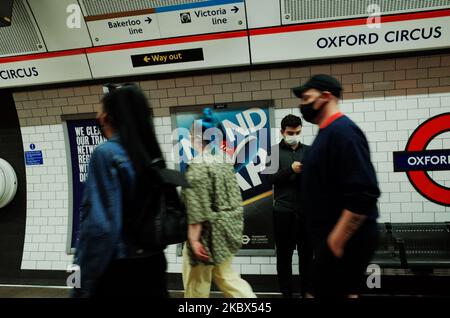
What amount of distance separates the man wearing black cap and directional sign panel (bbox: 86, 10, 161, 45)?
2106mm

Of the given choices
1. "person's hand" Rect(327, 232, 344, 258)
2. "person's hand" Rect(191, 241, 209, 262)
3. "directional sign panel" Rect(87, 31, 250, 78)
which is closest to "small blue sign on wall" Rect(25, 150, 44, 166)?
"directional sign panel" Rect(87, 31, 250, 78)

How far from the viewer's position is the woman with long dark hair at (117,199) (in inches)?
50.4

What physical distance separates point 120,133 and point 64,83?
2.86 metres

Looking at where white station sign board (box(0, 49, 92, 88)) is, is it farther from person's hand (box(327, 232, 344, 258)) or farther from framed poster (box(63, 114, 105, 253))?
person's hand (box(327, 232, 344, 258))

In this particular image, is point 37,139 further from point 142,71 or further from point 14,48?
point 142,71

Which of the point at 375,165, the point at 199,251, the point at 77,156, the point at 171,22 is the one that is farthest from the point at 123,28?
the point at 375,165

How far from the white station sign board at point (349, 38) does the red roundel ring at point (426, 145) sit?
0.70 m

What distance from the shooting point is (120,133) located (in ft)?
4.44

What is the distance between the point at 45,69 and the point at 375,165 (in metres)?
3.55

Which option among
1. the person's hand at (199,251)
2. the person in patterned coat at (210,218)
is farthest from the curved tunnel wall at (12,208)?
the person's hand at (199,251)

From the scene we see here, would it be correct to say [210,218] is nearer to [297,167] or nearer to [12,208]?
[297,167]

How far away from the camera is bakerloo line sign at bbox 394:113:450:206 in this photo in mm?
3186

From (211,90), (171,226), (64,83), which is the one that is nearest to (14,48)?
(64,83)

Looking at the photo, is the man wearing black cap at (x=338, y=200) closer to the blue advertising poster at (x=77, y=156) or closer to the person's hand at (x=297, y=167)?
the person's hand at (x=297, y=167)
